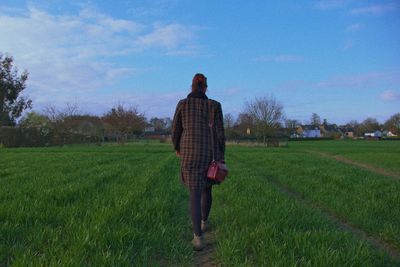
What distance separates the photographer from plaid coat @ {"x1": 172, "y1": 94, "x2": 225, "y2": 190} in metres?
5.29

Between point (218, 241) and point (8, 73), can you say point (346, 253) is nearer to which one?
point (218, 241)

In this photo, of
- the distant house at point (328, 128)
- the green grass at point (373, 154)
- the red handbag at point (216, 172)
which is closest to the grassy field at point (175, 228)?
the red handbag at point (216, 172)

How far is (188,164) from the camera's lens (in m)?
5.30

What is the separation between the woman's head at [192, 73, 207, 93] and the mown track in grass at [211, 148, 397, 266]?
73.6 inches

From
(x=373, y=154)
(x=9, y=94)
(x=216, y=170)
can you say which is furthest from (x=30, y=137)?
(x=216, y=170)

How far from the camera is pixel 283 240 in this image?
498 cm

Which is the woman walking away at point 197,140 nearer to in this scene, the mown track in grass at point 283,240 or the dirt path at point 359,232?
the mown track in grass at point 283,240

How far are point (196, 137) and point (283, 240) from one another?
1.61 m

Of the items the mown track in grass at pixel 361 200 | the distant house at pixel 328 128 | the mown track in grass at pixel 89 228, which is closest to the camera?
the mown track in grass at pixel 89 228

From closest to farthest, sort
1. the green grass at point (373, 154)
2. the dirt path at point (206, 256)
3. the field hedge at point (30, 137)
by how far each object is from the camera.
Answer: the dirt path at point (206, 256) → the green grass at point (373, 154) → the field hedge at point (30, 137)

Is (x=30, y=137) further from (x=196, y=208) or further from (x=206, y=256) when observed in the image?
(x=206, y=256)

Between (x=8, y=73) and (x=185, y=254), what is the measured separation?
170ft

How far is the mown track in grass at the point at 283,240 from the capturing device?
4260mm

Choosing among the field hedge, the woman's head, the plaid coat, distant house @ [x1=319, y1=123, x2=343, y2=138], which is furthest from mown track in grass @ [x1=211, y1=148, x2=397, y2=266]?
distant house @ [x1=319, y1=123, x2=343, y2=138]
